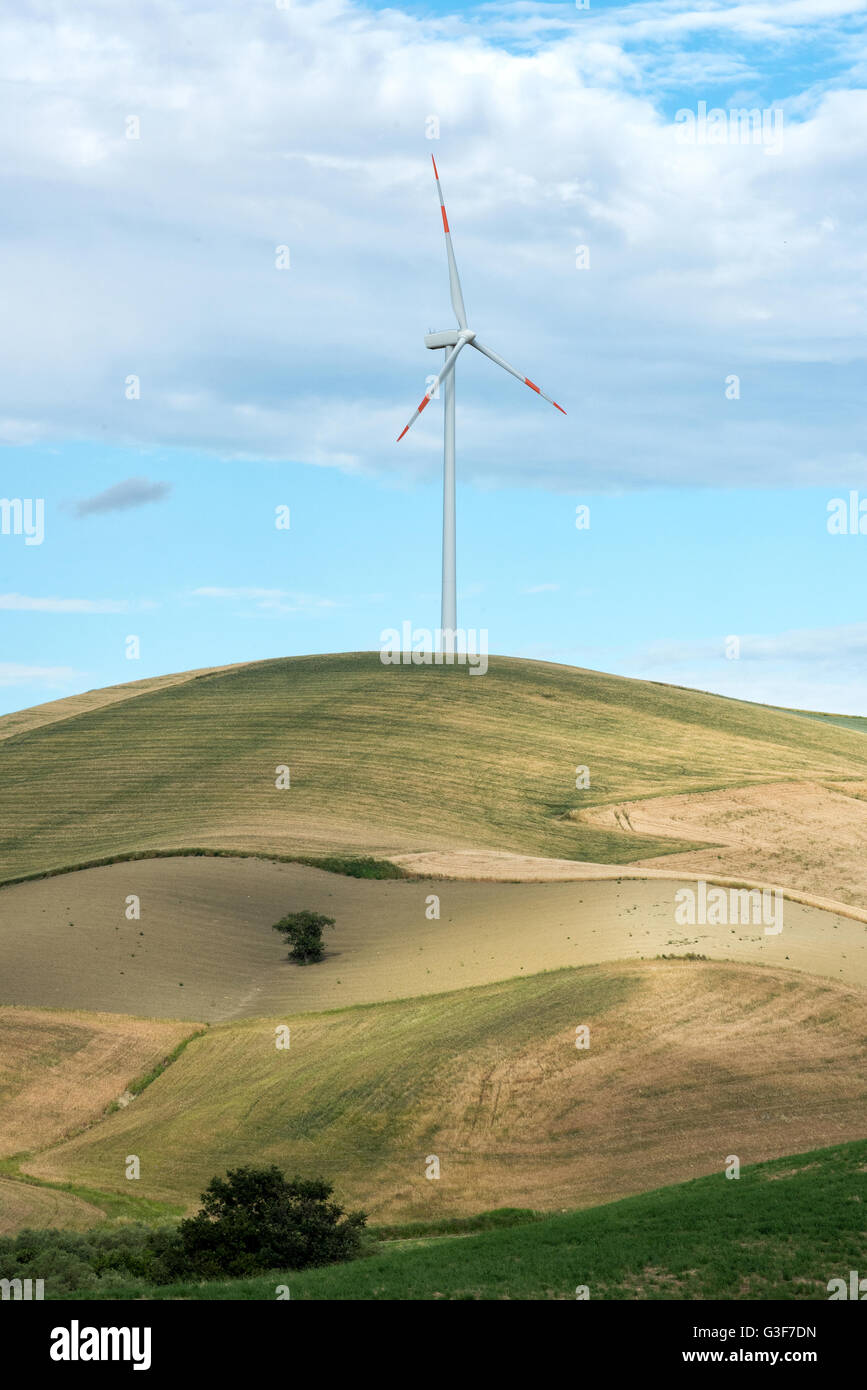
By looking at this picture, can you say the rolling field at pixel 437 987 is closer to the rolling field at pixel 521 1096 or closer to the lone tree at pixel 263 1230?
the rolling field at pixel 521 1096

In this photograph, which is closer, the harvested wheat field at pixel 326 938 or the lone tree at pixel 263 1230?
the lone tree at pixel 263 1230

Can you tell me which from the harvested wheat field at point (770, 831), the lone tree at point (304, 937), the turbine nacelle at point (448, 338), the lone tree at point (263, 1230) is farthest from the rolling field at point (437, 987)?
the turbine nacelle at point (448, 338)

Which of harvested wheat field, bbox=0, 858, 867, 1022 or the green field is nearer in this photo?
the green field

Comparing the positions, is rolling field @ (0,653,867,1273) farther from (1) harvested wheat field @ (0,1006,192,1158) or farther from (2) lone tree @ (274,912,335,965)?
(2) lone tree @ (274,912,335,965)

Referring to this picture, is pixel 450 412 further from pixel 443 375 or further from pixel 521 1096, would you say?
pixel 521 1096

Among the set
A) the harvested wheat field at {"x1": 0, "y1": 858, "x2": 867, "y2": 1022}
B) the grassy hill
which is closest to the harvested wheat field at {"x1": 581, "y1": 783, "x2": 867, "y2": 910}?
the grassy hill
